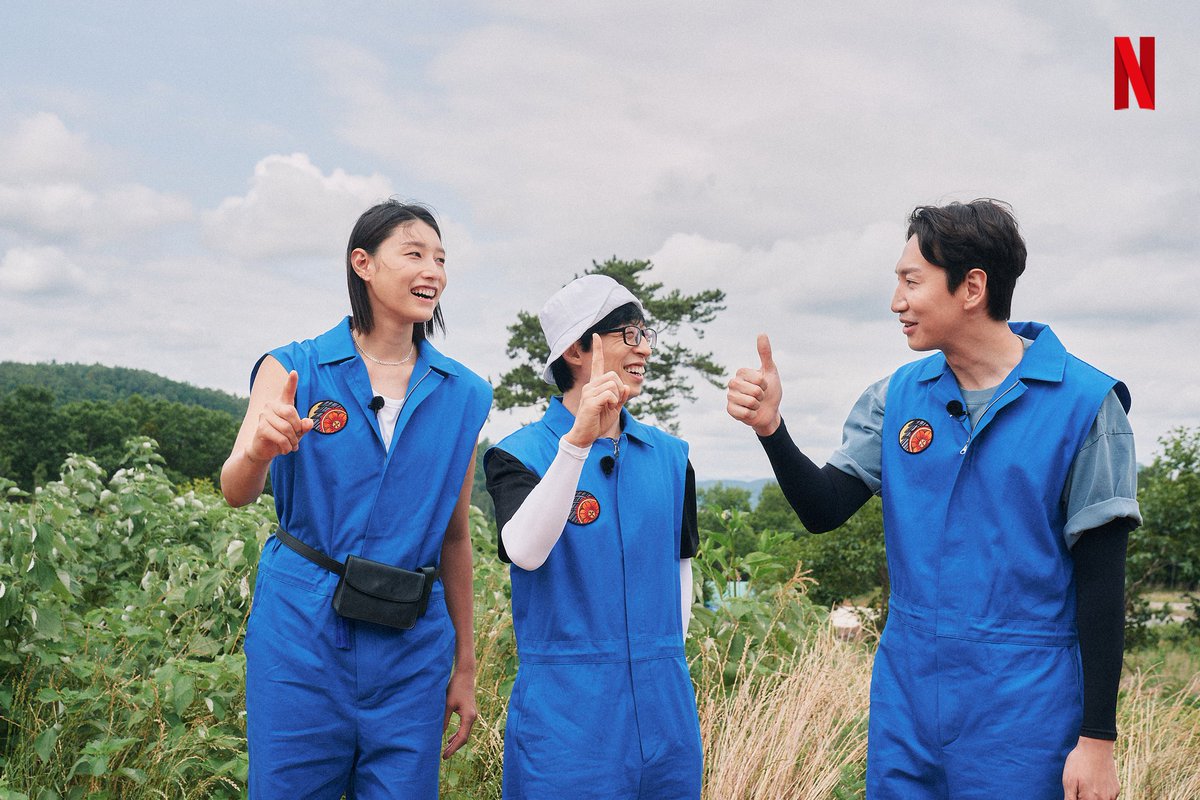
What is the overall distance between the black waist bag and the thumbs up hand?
2.99 feet

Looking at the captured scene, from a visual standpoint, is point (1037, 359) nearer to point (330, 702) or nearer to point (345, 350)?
point (345, 350)

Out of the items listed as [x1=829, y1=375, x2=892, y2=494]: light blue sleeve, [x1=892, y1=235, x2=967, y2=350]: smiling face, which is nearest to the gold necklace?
[x1=829, y1=375, x2=892, y2=494]: light blue sleeve

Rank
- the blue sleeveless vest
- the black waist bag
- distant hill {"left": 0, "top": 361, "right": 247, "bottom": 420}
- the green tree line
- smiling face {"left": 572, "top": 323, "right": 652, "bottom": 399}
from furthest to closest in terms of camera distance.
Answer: distant hill {"left": 0, "top": 361, "right": 247, "bottom": 420}
the green tree line
smiling face {"left": 572, "top": 323, "right": 652, "bottom": 399}
the black waist bag
the blue sleeveless vest

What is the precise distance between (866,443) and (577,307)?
0.86 metres

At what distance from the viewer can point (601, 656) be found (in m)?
2.51

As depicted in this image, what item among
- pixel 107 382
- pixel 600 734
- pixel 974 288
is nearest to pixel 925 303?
pixel 974 288

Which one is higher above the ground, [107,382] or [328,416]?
[107,382]

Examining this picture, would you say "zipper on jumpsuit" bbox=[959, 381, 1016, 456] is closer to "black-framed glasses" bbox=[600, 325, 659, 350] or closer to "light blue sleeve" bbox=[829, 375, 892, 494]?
"light blue sleeve" bbox=[829, 375, 892, 494]

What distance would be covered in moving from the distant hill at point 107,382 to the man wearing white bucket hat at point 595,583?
79825 millimetres

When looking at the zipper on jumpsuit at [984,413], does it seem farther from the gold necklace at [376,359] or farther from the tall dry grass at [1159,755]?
the tall dry grass at [1159,755]

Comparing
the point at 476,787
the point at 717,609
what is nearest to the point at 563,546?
the point at 476,787

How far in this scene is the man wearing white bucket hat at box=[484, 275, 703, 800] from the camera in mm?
2428

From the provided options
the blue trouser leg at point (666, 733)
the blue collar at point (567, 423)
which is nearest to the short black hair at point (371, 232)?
the blue collar at point (567, 423)

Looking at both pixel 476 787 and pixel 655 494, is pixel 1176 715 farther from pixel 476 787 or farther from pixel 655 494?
pixel 655 494
